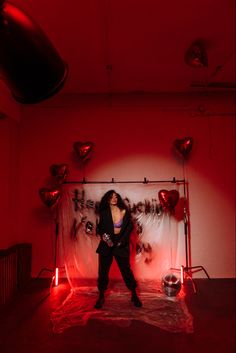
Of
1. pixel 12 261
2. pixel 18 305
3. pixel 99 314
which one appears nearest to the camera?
pixel 99 314

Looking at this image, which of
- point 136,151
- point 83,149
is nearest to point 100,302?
point 83,149

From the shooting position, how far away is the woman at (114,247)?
3182mm

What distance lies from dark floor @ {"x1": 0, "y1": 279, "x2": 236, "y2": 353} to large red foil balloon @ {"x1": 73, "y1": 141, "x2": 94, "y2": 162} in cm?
191

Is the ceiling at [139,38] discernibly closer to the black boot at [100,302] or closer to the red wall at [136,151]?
the red wall at [136,151]

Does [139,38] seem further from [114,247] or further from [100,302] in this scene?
[100,302]

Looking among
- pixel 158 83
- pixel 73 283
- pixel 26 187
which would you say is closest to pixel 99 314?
pixel 73 283

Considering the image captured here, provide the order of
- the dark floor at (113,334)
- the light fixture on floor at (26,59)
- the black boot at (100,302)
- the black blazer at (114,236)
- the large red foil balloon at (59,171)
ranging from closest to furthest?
1. the light fixture on floor at (26,59)
2. the dark floor at (113,334)
3. the black boot at (100,302)
4. the black blazer at (114,236)
5. the large red foil balloon at (59,171)

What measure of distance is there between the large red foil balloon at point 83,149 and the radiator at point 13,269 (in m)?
1.54

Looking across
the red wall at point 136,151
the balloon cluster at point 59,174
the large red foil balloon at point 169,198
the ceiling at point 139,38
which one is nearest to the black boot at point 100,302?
the balloon cluster at point 59,174

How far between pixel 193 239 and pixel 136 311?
1.57 m

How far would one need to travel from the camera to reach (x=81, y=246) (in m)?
3.96

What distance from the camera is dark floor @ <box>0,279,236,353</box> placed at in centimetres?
230

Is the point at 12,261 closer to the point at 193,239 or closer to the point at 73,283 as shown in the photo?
the point at 73,283

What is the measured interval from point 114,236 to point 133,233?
2.56ft
